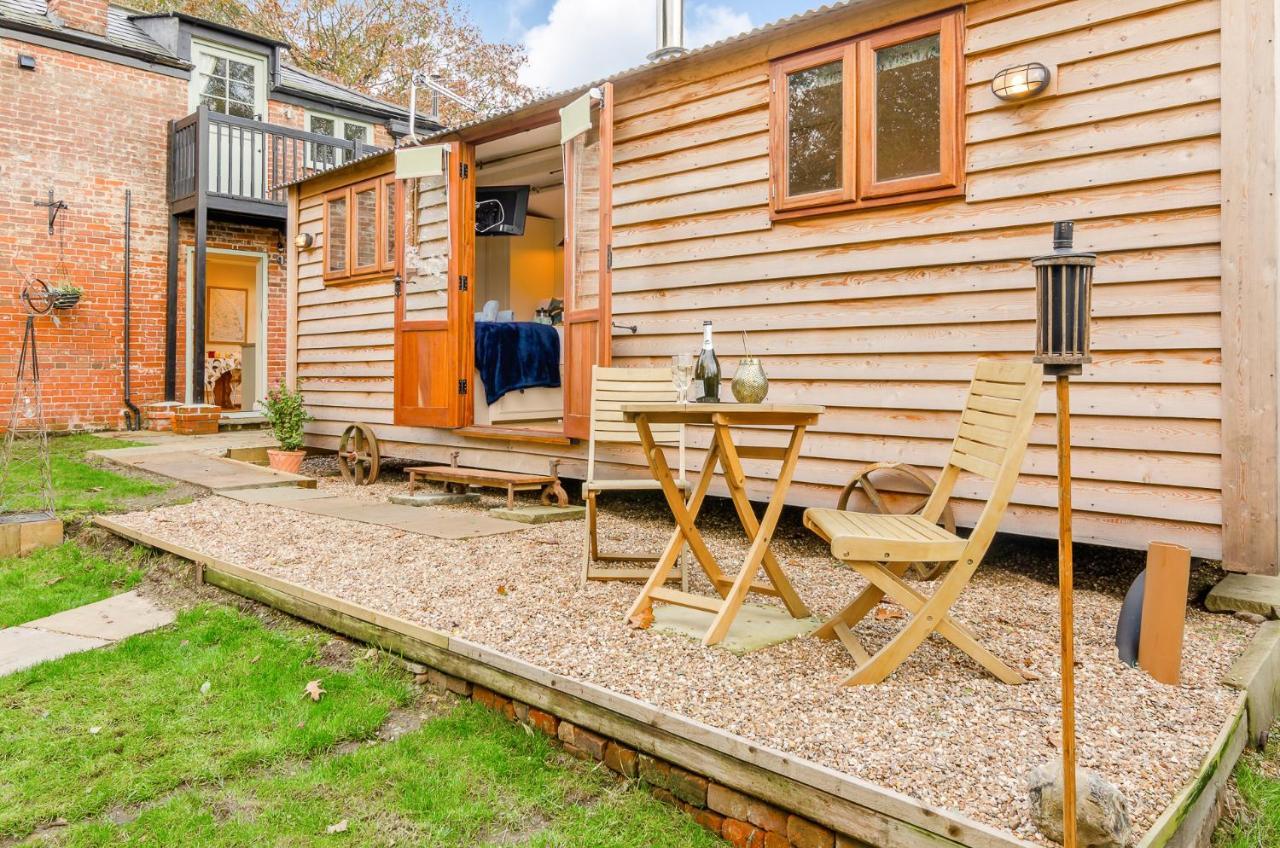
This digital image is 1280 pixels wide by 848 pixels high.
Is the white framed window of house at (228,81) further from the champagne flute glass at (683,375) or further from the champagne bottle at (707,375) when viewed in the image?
the champagne bottle at (707,375)

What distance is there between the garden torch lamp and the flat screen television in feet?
22.8

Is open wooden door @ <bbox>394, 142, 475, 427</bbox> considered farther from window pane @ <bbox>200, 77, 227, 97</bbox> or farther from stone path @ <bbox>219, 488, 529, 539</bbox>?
window pane @ <bbox>200, 77, 227, 97</bbox>

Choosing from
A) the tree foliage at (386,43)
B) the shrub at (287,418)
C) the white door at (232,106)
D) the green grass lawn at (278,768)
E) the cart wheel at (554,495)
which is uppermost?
the tree foliage at (386,43)

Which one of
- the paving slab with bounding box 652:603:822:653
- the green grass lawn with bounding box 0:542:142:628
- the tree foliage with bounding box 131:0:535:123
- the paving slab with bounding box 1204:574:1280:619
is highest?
the tree foliage with bounding box 131:0:535:123

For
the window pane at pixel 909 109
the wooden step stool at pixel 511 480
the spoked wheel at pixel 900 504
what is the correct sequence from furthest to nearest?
the wooden step stool at pixel 511 480
the window pane at pixel 909 109
the spoked wheel at pixel 900 504

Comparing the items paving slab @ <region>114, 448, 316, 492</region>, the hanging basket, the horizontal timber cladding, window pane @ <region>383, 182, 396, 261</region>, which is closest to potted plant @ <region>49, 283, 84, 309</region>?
the hanging basket

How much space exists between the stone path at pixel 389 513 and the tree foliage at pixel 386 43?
41.9 feet

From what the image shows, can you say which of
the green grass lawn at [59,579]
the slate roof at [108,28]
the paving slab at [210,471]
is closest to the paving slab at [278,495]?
the paving slab at [210,471]

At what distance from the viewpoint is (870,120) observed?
4.15 m

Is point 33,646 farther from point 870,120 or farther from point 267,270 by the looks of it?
point 267,270

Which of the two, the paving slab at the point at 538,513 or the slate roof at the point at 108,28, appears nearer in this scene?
the paving slab at the point at 538,513

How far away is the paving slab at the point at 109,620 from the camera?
368cm

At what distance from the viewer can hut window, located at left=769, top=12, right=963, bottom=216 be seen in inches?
155

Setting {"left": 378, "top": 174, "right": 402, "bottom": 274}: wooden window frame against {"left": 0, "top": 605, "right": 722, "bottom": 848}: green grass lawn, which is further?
{"left": 378, "top": 174, "right": 402, "bottom": 274}: wooden window frame
